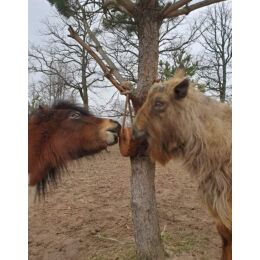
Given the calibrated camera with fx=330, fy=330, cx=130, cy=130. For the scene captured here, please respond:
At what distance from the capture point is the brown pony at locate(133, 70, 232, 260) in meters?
1.85

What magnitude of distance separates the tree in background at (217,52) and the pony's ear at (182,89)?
0.83 feet

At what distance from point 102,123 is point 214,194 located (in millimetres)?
818

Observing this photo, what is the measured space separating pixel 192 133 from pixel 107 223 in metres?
2.05

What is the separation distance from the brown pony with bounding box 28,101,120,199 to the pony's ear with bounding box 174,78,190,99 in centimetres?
47

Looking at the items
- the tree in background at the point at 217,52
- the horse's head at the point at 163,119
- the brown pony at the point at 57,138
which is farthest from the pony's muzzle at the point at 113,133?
the tree in background at the point at 217,52

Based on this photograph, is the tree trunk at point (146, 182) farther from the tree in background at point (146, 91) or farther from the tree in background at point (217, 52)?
the tree in background at point (217, 52)

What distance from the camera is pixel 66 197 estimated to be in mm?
4590

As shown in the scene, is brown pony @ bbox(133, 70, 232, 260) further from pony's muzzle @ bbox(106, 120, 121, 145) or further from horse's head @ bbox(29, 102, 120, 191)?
horse's head @ bbox(29, 102, 120, 191)

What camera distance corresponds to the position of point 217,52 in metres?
2.12

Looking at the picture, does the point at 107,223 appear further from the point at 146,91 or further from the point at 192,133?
the point at 192,133

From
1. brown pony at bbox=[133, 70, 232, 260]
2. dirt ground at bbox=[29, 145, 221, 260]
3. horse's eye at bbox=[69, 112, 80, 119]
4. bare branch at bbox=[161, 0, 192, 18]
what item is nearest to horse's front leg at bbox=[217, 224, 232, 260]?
brown pony at bbox=[133, 70, 232, 260]

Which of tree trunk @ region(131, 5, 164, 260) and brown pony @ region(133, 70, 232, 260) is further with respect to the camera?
tree trunk @ region(131, 5, 164, 260)
